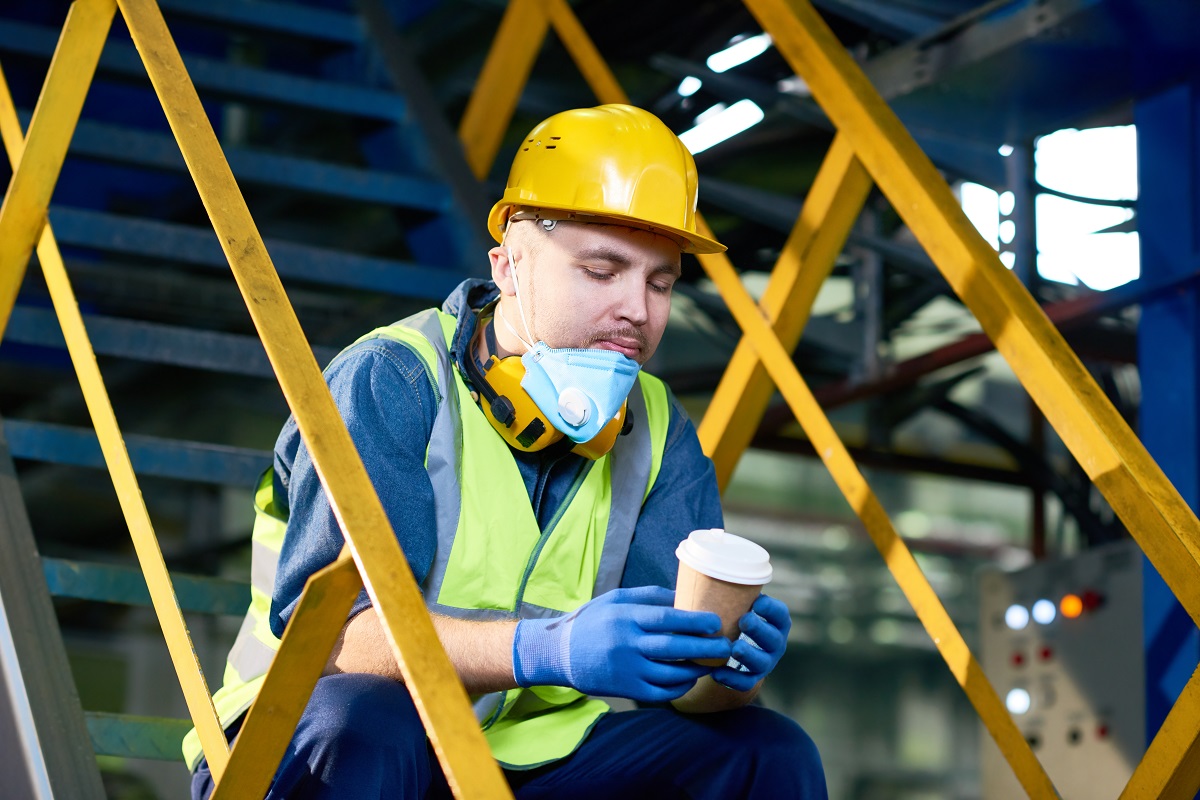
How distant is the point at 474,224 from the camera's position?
3.82 meters

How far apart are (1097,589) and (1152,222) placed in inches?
55.6

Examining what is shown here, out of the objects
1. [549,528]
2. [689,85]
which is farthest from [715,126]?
[549,528]

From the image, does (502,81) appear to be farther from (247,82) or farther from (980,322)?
(980,322)

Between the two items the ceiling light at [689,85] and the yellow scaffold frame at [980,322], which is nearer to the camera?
the yellow scaffold frame at [980,322]

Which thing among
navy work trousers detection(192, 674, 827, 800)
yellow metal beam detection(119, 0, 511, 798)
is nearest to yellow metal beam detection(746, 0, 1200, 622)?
navy work trousers detection(192, 674, 827, 800)

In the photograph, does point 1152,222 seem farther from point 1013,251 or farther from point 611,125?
point 611,125

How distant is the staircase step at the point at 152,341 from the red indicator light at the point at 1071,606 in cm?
247

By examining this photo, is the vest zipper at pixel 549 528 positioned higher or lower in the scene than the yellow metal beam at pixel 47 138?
lower

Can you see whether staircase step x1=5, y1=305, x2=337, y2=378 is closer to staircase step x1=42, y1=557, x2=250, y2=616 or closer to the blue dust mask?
staircase step x1=42, y1=557, x2=250, y2=616

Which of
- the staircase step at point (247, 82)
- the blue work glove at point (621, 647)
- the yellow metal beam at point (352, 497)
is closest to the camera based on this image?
the yellow metal beam at point (352, 497)

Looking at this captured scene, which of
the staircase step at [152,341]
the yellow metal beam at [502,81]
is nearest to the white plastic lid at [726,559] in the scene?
the staircase step at [152,341]

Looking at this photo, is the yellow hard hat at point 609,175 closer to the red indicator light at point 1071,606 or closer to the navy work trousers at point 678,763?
the navy work trousers at point 678,763

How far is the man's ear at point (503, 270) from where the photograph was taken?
7.51 feet

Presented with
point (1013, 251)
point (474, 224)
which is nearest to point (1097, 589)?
point (1013, 251)
